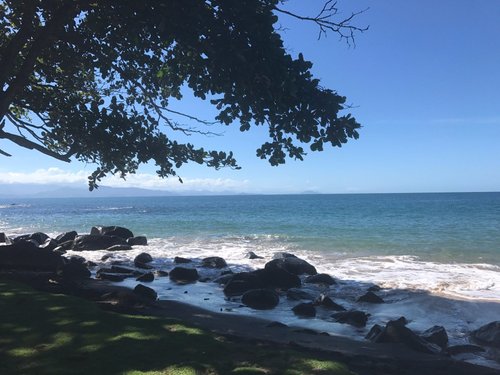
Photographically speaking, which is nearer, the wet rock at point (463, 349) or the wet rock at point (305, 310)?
the wet rock at point (463, 349)

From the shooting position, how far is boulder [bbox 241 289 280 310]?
11927 mm

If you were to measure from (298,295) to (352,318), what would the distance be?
291 cm

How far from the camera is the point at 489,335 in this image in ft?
29.5

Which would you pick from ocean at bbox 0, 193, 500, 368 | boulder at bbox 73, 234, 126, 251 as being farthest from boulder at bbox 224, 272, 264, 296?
boulder at bbox 73, 234, 126, 251

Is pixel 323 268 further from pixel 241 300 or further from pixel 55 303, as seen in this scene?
pixel 55 303

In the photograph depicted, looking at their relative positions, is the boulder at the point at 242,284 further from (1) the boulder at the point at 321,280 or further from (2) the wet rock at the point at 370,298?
Result: (2) the wet rock at the point at 370,298

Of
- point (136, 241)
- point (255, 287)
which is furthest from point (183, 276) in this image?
point (136, 241)

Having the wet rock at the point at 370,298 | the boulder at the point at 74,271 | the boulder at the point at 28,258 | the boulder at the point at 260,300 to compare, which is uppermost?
the boulder at the point at 28,258

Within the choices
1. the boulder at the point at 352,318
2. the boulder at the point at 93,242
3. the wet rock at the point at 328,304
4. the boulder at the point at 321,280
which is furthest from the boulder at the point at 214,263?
the boulder at the point at 93,242

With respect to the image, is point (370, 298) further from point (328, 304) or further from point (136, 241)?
point (136, 241)

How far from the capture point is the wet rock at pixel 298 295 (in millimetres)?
13000

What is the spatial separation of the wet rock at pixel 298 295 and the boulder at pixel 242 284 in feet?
3.75

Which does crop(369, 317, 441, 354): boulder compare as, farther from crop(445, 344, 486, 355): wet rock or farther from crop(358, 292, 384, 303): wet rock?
crop(358, 292, 384, 303): wet rock

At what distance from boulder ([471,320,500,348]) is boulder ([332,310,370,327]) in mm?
2363
